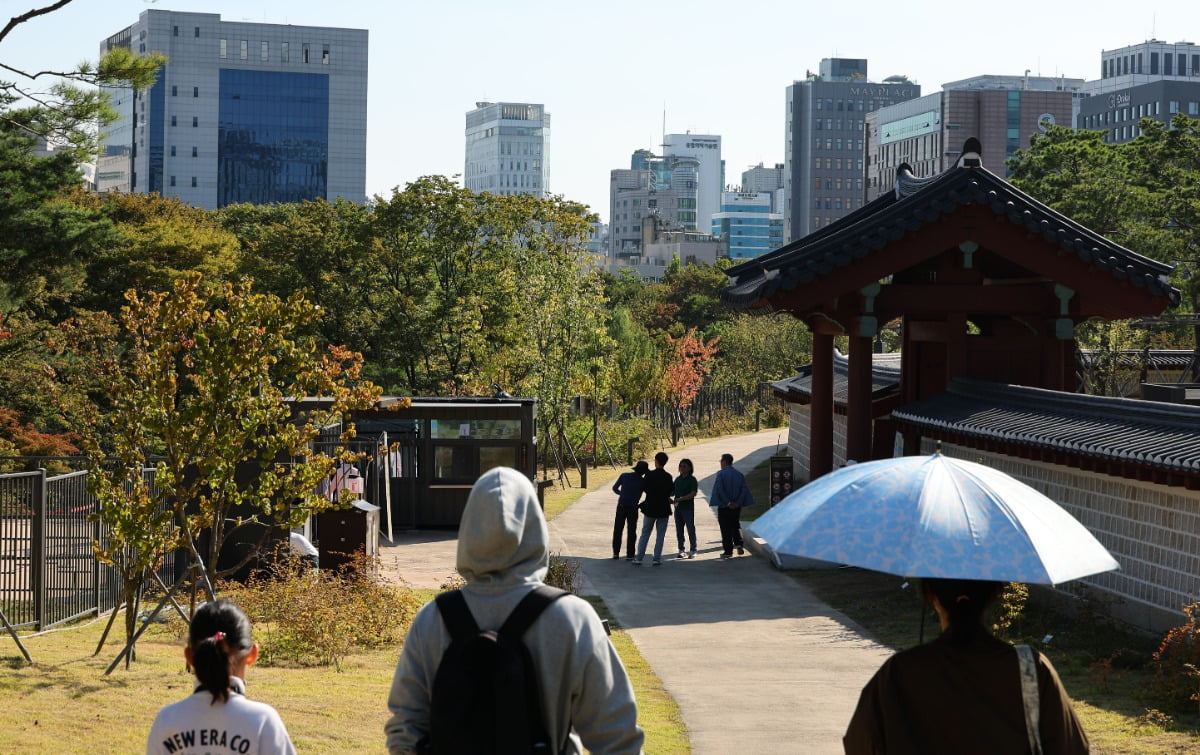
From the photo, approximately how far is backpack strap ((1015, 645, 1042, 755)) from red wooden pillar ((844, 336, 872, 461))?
16393 millimetres

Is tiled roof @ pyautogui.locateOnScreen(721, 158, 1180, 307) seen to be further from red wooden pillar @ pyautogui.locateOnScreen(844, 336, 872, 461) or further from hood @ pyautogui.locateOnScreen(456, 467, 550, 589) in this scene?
hood @ pyautogui.locateOnScreen(456, 467, 550, 589)

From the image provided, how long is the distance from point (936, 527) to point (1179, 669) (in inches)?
289

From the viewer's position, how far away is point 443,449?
25.2 metres

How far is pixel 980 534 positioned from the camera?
4824 millimetres

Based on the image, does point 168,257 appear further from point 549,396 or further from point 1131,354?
point 1131,354

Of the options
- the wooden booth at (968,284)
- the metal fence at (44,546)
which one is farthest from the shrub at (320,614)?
the wooden booth at (968,284)

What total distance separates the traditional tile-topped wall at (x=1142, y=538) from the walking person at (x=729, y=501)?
6.44 m

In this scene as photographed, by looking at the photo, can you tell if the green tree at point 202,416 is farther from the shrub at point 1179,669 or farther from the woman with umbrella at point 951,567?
the woman with umbrella at point 951,567

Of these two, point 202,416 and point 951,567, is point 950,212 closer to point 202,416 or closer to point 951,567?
point 202,416

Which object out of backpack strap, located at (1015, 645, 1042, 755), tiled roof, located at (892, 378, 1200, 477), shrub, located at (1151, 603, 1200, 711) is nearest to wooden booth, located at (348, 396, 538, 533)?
tiled roof, located at (892, 378, 1200, 477)

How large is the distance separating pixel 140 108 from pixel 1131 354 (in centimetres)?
14304

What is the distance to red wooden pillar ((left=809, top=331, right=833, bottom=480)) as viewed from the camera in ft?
74.2

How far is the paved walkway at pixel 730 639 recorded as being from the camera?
10.7 meters

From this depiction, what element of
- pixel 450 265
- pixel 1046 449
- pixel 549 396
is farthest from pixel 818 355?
pixel 450 265
